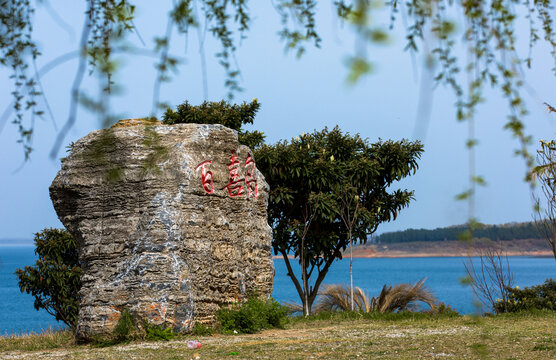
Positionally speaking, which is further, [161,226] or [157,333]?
[161,226]

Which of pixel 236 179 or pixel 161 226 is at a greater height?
pixel 236 179

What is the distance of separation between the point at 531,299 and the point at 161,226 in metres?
6.79

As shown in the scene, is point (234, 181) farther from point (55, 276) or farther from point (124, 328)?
point (55, 276)

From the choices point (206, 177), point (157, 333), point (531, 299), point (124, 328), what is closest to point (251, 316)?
point (157, 333)

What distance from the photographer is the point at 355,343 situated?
24.9 ft

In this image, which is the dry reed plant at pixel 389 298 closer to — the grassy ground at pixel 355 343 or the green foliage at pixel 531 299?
the green foliage at pixel 531 299

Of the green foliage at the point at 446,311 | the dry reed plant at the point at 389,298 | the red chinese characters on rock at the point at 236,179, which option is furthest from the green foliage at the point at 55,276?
the green foliage at the point at 446,311

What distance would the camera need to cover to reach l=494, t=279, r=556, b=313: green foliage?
1070 cm

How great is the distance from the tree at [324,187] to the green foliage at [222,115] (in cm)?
Answer: 58

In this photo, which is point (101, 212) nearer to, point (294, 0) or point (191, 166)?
point (191, 166)

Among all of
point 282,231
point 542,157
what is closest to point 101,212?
point 282,231

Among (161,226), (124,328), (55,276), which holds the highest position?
(161,226)

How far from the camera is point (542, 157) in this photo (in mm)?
10938

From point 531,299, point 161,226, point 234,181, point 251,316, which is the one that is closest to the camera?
point 161,226
